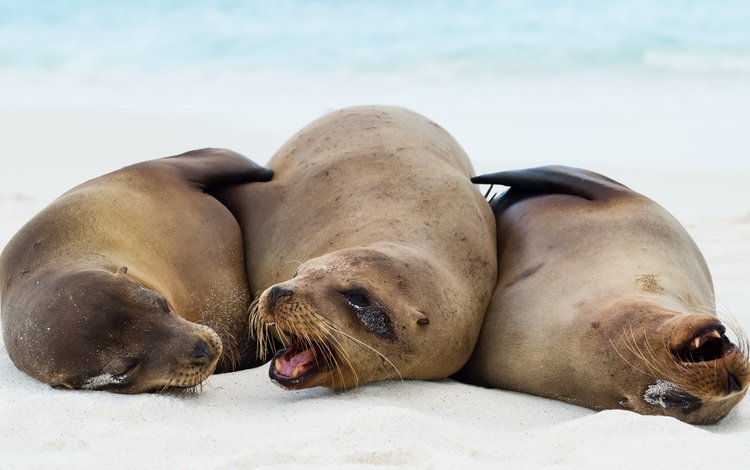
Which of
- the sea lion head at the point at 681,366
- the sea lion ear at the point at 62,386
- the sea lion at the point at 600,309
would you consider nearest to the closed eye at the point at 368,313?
the sea lion at the point at 600,309

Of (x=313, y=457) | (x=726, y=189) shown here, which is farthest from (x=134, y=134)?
(x=313, y=457)

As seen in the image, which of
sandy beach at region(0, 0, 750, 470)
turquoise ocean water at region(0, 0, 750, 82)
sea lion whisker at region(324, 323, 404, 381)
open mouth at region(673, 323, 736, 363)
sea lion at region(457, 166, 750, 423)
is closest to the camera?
sandy beach at region(0, 0, 750, 470)

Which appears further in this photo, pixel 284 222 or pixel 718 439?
pixel 284 222

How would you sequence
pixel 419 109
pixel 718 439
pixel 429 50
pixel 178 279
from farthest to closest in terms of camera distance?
1. pixel 429 50
2. pixel 419 109
3. pixel 178 279
4. pixel 718 439

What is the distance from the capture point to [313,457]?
11.2 ft

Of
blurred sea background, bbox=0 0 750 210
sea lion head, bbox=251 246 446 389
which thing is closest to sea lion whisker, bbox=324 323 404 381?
sea lion head, bbox=251 246 446 389

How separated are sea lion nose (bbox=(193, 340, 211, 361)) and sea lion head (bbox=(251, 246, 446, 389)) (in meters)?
0.25

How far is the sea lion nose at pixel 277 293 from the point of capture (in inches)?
169

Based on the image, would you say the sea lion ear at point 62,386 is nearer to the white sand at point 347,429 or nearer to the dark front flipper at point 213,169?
the white sand at point 347,429

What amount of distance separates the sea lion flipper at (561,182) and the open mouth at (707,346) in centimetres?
166

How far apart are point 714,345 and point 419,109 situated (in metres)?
15.9

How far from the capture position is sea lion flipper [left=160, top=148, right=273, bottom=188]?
19.7 feet

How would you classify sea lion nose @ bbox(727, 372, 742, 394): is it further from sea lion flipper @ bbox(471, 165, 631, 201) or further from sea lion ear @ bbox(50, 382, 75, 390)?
sea lion ear @ bbox(50, 382, 75, 390)

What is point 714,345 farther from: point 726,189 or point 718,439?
point 726,189
